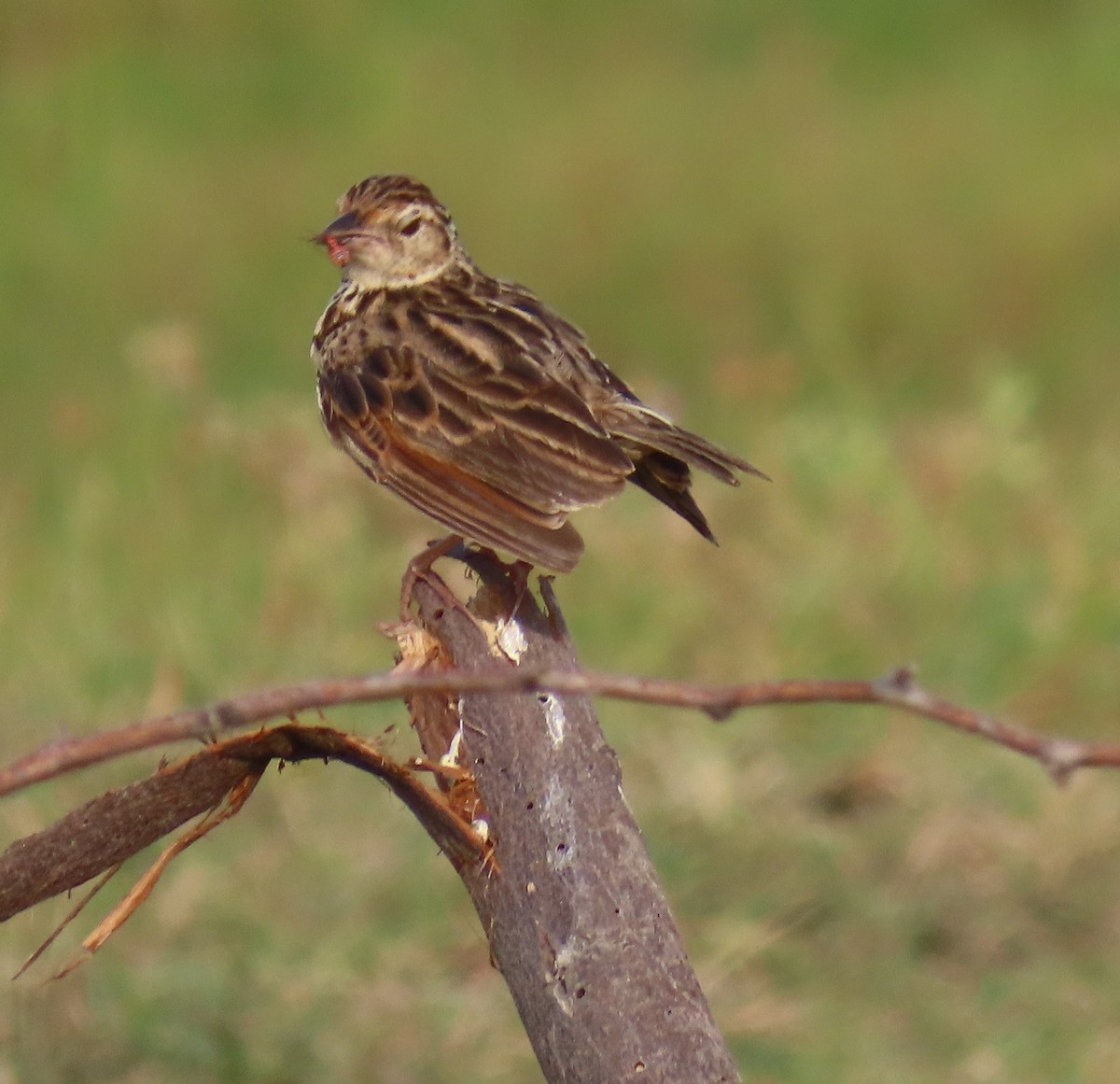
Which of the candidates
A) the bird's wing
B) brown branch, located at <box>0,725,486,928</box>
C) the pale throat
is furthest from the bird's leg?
the pale throat

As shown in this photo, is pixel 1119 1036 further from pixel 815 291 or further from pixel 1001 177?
pixel 1001 177

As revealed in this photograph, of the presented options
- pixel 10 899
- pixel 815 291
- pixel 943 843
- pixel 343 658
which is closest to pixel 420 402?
pixel 10 899

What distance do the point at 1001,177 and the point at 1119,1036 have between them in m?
11.0

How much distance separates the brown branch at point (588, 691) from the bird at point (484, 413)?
149cm

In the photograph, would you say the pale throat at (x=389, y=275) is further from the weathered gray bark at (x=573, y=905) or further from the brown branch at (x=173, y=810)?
the brown branch at (x=173, y=810)

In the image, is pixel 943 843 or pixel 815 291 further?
pixel 815 291

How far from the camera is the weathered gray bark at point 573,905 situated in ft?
8.75

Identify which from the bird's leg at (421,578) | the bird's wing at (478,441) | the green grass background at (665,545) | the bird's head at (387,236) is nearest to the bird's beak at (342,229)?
the bird's head at (387,236)

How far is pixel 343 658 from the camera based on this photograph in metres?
7.28

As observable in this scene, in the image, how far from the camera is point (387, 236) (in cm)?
462

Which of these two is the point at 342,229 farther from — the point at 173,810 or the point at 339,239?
the point at 173,810

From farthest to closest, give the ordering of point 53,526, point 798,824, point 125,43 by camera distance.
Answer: point 125,43, point 53,526, point 798,824

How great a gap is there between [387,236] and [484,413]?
0.92 metres

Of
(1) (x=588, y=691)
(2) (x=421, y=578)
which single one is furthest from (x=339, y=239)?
(1) (x=588, y=691)
